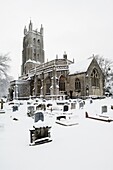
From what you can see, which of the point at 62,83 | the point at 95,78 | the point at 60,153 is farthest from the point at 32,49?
the point at 60,153

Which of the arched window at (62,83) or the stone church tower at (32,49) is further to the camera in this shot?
the stone church tower at (32,49)

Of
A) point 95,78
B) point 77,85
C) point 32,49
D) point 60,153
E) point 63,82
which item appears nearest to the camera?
point 60,153

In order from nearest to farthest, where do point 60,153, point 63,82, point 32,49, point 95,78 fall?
1. point 60,153
2. point 95,78
3. point 63,82
4. point 32,49

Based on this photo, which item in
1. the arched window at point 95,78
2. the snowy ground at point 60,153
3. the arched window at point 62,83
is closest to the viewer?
the snowy ground at point 60,153

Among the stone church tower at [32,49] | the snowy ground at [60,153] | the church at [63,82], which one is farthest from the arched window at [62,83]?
the snowy ground at [60,153]

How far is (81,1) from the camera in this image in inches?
193

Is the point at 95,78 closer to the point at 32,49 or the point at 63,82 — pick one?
the point at 63,82

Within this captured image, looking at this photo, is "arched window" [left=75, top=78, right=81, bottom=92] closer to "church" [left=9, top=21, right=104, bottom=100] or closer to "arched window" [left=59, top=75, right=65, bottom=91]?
"church" [left=9, top=21, right=104, bottom=100]

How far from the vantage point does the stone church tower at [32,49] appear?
3687 cm

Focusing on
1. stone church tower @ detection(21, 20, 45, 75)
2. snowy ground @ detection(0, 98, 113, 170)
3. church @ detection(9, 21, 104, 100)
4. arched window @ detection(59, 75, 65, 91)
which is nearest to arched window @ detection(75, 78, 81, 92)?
church @ detection(9, 21, 104, 100)

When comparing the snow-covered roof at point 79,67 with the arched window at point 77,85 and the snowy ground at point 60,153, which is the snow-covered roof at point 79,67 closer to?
the arched window at point 77,85

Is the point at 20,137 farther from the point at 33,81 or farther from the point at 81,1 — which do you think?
the point at 33,81

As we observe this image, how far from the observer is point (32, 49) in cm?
3744

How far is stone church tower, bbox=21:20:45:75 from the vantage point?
36.9 meters
